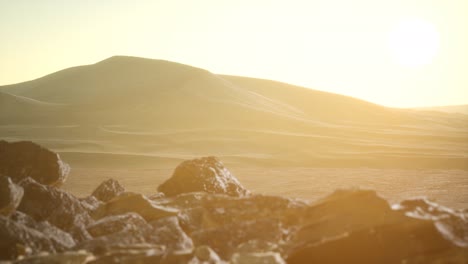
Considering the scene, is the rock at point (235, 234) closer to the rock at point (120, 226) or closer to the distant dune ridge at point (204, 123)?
the rock at point (120, 226)

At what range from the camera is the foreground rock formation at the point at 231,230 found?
3.70m

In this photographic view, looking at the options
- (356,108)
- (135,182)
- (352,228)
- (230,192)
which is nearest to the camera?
(352,228)

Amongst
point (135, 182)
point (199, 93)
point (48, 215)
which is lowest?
point (135, 182)

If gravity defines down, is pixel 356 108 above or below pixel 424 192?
above

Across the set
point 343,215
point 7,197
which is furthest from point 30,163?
point 343,215

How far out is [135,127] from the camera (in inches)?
1585

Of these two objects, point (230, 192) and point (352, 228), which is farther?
point (230, 192)

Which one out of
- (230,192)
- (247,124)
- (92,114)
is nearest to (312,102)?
(247,124)

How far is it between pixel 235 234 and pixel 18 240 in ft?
5.81

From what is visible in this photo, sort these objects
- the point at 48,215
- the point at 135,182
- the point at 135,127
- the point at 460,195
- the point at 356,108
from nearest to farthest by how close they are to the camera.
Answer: the point at 48,215 → the point at 460,195 → the point at 135,182 → the point at 135,127 → the point at 356,108

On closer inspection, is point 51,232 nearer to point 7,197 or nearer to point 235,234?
point 7,197

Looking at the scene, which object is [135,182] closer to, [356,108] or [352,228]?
[352,228]

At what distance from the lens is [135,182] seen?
634 inches

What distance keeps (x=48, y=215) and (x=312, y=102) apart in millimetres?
56439
